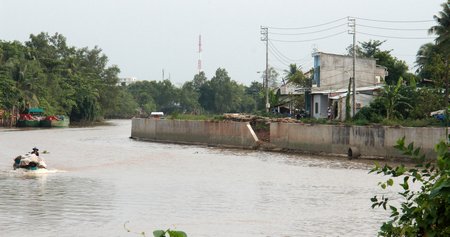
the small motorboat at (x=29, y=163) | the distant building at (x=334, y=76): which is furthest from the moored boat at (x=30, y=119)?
the small motorboat at (x=29, y=163)

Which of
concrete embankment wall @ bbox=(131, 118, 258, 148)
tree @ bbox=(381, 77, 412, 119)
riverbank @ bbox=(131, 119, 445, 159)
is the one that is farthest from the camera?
concrete embankment wall @ bbox=(131, 118, 258, 148)

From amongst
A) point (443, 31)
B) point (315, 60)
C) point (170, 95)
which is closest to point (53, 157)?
point (443, 31)

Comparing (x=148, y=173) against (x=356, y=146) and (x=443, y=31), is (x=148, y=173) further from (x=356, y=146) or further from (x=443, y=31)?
(x=443, y=31)

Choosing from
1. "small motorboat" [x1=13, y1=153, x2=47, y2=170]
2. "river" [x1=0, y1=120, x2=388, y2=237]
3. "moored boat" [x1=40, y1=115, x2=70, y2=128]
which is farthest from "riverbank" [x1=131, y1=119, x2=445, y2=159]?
"moored boat" [x1=40, y1=115, x2=70, y2=128]

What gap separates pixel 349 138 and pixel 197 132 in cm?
1719

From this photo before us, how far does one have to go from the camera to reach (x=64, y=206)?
18469mm

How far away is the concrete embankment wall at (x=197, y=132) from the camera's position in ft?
155

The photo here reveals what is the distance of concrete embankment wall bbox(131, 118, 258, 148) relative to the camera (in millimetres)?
47375

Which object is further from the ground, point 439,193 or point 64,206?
point 439,193

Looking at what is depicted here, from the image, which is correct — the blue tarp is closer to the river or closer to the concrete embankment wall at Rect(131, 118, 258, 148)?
the concrete embankment wall at Rect(131, 118, 258, 148)

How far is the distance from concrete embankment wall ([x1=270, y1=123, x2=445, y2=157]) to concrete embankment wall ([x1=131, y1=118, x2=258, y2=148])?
256cm

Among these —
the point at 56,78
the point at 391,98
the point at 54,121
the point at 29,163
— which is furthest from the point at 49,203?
the point at 56,78

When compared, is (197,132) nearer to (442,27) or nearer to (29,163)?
(442,27)

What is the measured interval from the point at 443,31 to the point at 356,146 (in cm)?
1073
